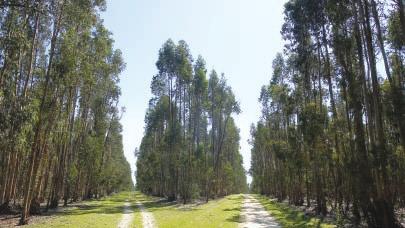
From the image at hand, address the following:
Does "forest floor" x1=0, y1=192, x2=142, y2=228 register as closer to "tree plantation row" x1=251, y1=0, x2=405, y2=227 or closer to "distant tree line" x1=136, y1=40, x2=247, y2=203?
"tree plantation row" x1=251, y1=0, x2=405, y2=227

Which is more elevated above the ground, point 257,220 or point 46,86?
point 46,86

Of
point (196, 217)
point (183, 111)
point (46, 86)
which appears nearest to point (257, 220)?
point (196, 217)

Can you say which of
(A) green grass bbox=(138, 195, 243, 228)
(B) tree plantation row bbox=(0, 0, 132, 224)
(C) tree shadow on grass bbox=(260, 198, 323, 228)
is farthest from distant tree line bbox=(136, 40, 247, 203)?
(C) tree shadow on grass bbox=(260, 198, 323, 228)

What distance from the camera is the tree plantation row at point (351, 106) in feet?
58.7

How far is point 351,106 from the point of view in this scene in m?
22.1

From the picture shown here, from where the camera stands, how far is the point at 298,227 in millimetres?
19891

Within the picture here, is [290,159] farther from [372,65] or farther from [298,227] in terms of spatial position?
[372,65]

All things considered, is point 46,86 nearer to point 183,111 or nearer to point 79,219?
point 79,219

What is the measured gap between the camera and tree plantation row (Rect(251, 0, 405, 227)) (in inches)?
705

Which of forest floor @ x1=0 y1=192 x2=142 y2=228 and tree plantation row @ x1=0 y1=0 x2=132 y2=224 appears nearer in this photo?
tree plantation row @ x1=0 y1=0 x2=132 y2=224

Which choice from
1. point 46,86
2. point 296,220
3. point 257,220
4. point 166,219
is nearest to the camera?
point 46,86

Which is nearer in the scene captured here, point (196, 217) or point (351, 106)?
point (351, 106)

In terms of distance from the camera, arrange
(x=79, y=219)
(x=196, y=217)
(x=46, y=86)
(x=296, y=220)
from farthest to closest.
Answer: (x=196, y=217), (x=296, y=220), (x=79, y=219), (x=46, y=86)

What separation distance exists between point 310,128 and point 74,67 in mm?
15174
